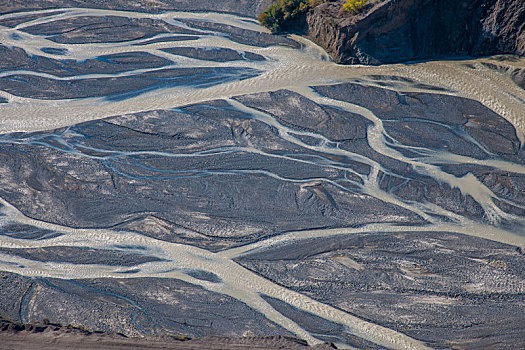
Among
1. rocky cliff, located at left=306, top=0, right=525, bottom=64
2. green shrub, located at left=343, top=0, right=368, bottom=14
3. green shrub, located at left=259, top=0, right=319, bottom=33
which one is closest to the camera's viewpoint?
rocky cliff, located at left=306, top=0, right=525, bottom=64

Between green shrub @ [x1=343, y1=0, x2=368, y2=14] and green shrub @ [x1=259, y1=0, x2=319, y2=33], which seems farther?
green shrub @ [x1=259, y1=0, x2=319, y2=33]

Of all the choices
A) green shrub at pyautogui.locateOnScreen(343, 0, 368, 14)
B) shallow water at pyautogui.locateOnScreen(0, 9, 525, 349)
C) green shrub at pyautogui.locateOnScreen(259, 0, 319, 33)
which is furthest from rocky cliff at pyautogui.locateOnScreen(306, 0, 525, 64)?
green shrub at pyautogui.locateOnScreen(259, 0, 319, 33)

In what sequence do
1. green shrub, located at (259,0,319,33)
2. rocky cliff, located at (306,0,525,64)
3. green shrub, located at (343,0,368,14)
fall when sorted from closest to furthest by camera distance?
rocky cliff, located at (306,0,525,64) → green shrub, located at (343,0,368,14) → green shrub, located at (259,0,319,33)

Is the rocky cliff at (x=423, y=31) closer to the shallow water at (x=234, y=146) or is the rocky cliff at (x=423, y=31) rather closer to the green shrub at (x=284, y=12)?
the shallow water at (x=234, y=146)

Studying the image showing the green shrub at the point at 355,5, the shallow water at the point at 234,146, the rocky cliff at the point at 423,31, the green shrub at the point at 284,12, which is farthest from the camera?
the green shrub at the point at 284,12

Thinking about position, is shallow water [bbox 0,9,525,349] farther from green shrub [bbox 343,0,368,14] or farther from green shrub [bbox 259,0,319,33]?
green shrub [bbox 343,0,368,14]

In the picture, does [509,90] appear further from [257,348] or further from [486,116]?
[257,348]

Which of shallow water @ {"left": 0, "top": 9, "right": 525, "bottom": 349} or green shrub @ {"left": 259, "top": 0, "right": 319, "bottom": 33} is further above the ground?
green shrub @ {"left": 259, "top": 0, "right": 319, "bottom": 33}

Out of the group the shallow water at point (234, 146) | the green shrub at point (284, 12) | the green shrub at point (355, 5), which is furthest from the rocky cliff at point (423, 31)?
the green shrub at point (284, 12)

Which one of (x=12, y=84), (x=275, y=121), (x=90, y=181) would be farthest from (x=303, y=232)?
(x=12, y=84)
